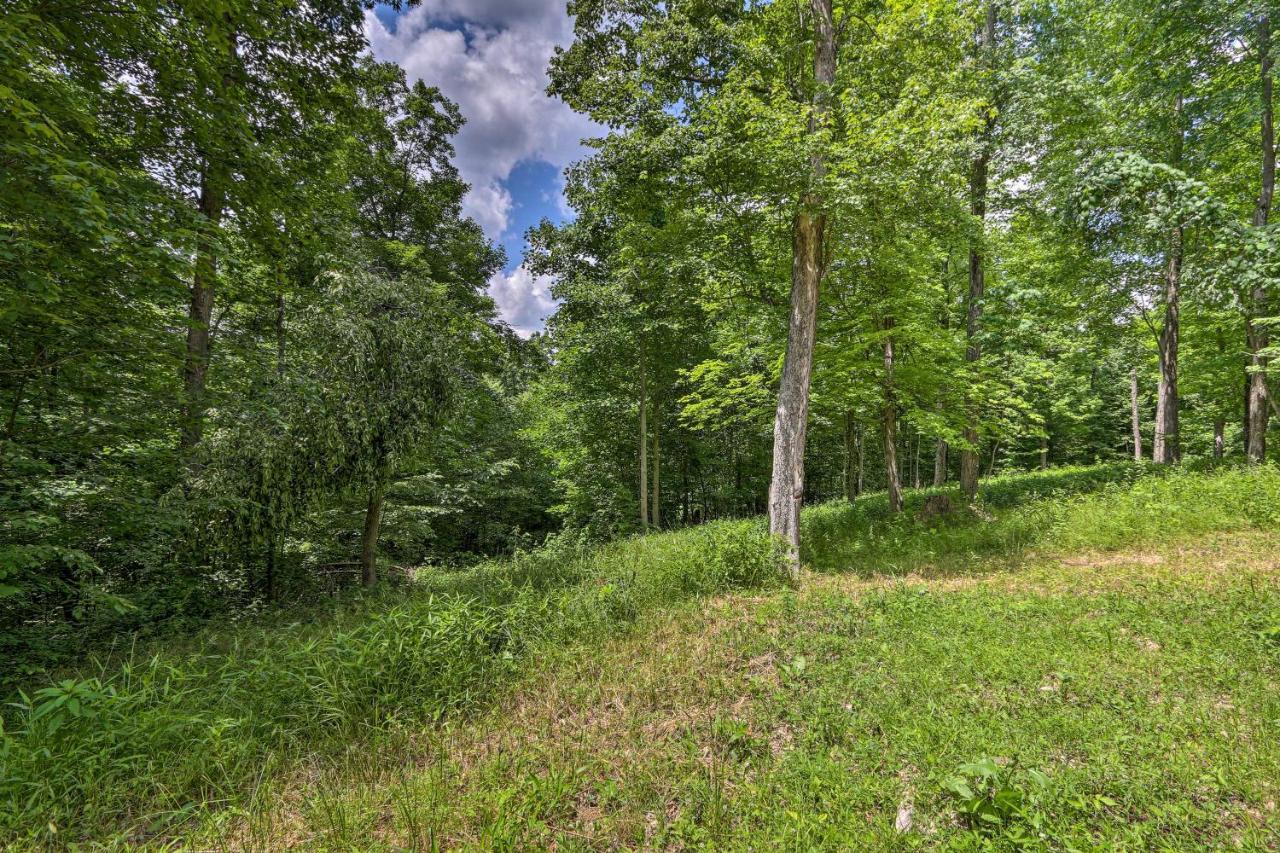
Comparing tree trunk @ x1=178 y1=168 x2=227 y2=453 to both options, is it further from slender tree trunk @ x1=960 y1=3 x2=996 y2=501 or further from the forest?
slender tree trunk @ x1=960 y1=3 x2=996 y2=501

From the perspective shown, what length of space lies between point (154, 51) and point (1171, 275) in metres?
17.9

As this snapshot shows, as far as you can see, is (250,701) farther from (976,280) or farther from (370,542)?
(976,280)

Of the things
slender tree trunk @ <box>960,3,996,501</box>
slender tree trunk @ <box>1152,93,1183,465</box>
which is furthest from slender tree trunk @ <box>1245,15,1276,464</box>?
slender tree trunk @ <box>960,3,996,501</box>

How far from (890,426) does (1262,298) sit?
678cm

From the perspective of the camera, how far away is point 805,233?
7074 millimetres

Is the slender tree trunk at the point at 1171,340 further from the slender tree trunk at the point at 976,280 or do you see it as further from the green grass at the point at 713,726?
the green grass at the point at 713,726

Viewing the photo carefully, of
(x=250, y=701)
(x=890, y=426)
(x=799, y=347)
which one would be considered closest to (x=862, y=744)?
(x=250, y=701)

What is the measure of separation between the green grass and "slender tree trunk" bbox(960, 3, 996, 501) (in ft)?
15.0

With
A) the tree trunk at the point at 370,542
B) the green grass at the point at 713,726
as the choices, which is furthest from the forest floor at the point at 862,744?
the tree trunk at the point at 370,542

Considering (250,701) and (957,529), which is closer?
(250,701)

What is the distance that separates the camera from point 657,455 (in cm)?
1396

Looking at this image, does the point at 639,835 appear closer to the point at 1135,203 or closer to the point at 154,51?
the point at 154,51

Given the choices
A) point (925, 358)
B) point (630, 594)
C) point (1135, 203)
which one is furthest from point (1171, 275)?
point (630, 594)

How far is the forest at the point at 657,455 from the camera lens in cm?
264
